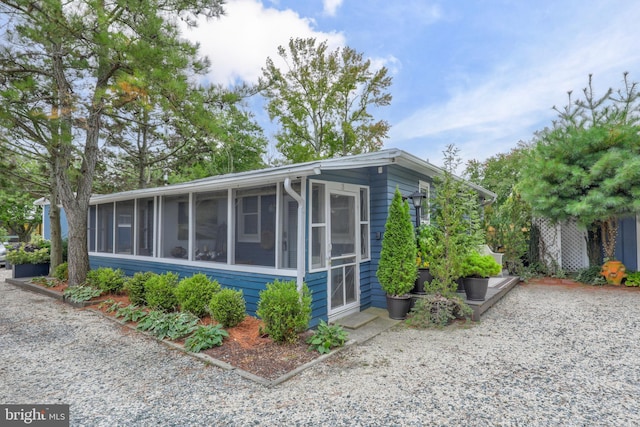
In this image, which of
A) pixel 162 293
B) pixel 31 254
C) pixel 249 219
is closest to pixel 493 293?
pixel 249 219

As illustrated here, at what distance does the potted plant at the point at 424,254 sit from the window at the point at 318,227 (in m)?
1.78

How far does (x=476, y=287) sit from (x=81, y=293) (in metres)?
7.29

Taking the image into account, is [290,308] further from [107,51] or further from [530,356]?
[107,51]

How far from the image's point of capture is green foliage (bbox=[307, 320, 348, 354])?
3895mm

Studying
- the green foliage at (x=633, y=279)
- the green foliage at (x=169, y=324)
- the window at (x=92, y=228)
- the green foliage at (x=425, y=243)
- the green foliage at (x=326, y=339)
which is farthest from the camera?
the window at (x=92, y=228)

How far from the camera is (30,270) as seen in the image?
930cm

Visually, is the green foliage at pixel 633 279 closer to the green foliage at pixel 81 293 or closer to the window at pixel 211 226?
the window at pixel 211 226

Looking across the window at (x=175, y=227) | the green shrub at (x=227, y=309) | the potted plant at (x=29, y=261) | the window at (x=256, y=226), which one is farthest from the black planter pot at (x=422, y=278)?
the potted plant at (x=29, y=261)

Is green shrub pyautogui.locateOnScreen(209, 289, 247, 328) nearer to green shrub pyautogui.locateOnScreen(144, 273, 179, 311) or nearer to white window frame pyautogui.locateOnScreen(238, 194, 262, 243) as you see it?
white window frame pyautogui.locateOnScreen(238, 194, 262, 243)

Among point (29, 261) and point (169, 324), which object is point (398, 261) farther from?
point (29, 261)

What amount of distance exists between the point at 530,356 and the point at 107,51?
7427 mm

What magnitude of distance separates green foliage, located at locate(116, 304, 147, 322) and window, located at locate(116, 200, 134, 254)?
248cm

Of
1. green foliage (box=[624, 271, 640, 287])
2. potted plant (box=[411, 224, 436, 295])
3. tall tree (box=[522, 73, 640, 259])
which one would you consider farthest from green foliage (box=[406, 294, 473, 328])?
green foliage (box=[624, 271, 640, 287])

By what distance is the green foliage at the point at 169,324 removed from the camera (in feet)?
14.6
